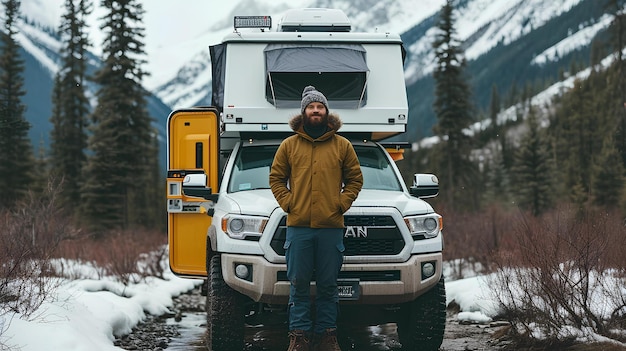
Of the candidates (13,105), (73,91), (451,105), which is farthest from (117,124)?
(451,105)

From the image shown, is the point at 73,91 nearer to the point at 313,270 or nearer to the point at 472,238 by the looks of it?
the point at 472,238

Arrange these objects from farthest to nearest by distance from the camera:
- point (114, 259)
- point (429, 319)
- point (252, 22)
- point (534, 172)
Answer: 1. point (534, 172)
2. point (114, 259)
3. point (252, 22)
4. point (429, 319)

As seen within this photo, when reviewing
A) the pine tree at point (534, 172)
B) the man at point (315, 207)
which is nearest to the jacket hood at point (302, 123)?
the man at point (315, 207)

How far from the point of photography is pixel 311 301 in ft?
24.0

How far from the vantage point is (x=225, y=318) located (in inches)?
303

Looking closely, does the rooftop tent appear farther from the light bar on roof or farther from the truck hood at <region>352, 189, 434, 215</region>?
the truck hood at <region>352, 189, 434, 215</region>

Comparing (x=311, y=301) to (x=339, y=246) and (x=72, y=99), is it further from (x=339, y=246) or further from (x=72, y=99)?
(x=72, y=99)

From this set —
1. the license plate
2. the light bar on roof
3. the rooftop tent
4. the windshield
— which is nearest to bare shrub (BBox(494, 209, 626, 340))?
the windshield

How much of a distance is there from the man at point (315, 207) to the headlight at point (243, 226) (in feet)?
1.73

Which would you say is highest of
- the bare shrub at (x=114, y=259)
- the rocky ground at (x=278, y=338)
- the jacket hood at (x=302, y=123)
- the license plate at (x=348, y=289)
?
the jacket hood at (x=302, y=123)

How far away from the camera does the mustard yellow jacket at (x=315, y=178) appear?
688 cm

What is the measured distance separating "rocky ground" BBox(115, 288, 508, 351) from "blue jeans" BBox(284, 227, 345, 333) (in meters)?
2.08

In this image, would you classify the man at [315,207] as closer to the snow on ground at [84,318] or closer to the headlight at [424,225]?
the headlight at [424,225]

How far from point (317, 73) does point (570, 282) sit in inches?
151
